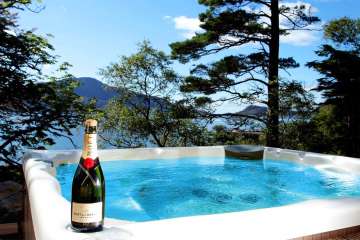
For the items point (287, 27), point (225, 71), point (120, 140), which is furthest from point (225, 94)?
point (120, 140)

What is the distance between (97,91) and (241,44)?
127 inches

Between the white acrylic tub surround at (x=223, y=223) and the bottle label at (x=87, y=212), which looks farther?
the white acrylic tub surround at (x=223, y=223)

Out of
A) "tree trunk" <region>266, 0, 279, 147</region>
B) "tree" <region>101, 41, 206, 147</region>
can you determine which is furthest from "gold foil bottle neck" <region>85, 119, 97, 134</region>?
"tree trunk" <region>266, 0, 279, 147</region>

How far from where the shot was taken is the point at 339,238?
1.31m

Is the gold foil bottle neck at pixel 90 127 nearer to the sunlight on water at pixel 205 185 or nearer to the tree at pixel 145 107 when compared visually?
the sunlight on water at pixel 205 185

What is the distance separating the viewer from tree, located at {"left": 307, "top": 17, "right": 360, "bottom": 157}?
26.1ft

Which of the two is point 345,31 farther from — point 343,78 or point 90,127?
point 90,127

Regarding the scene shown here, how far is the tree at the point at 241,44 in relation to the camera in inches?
310

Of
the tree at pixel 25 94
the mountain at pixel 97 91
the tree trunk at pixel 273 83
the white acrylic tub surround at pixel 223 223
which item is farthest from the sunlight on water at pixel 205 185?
the tree trunk at pixel 273 83

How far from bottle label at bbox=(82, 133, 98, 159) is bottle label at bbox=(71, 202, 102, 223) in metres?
0.12

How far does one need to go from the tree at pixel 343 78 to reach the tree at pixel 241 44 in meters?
0.92

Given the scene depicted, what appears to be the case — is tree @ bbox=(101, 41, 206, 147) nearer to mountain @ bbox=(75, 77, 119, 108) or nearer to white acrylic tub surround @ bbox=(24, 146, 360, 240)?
mountain @ bbox=(75, 77, 119, 108)

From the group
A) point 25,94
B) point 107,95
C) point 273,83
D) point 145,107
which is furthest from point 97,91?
point 273,83

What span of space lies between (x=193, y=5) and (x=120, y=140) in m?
3.27
